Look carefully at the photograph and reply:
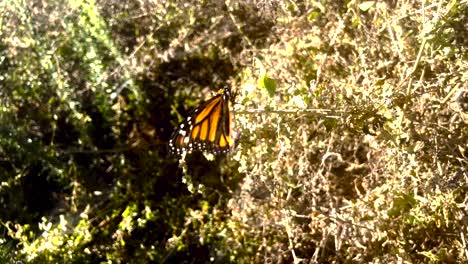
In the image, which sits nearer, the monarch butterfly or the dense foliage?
the dense foliage

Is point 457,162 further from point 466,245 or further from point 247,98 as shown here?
point 247,98

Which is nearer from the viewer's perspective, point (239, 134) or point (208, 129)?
point (239, 134)

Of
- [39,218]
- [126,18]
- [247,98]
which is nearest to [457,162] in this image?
[247,98]

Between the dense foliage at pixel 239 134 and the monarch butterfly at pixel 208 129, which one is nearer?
the dense foliage at pixel 239 134
